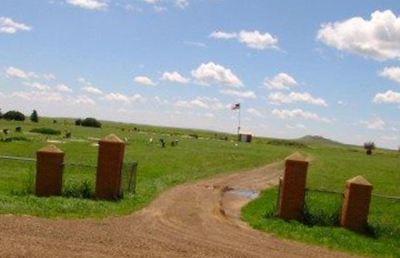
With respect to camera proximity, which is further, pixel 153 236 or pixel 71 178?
pixel 71 178

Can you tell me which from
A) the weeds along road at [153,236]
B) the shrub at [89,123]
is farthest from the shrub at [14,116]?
the weeds along road at [153,236]

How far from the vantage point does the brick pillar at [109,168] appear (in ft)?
75.9

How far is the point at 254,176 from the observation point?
42625 millimetres

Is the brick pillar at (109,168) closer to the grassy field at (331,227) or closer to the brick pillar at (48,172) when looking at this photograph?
the brick pillar at (48,172)

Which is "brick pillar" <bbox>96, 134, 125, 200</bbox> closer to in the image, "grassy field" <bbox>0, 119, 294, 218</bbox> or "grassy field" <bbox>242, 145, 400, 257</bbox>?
"grassy field" <bbox>0, 119, 294, 218</bbox>

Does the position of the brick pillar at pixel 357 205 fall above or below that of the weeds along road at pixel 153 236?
above

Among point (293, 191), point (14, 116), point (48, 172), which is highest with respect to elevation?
point (14, 116)

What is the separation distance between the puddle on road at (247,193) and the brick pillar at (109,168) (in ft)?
27.4

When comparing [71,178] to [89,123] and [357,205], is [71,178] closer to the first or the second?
[357,205]

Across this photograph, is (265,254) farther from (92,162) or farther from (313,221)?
(92,162)

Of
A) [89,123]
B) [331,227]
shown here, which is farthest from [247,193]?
[89,123]

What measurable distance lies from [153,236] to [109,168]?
649 centimetres

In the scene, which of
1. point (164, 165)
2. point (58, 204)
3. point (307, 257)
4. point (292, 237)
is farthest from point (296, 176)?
point (164, 165)

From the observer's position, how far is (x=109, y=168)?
23234 millimetres
